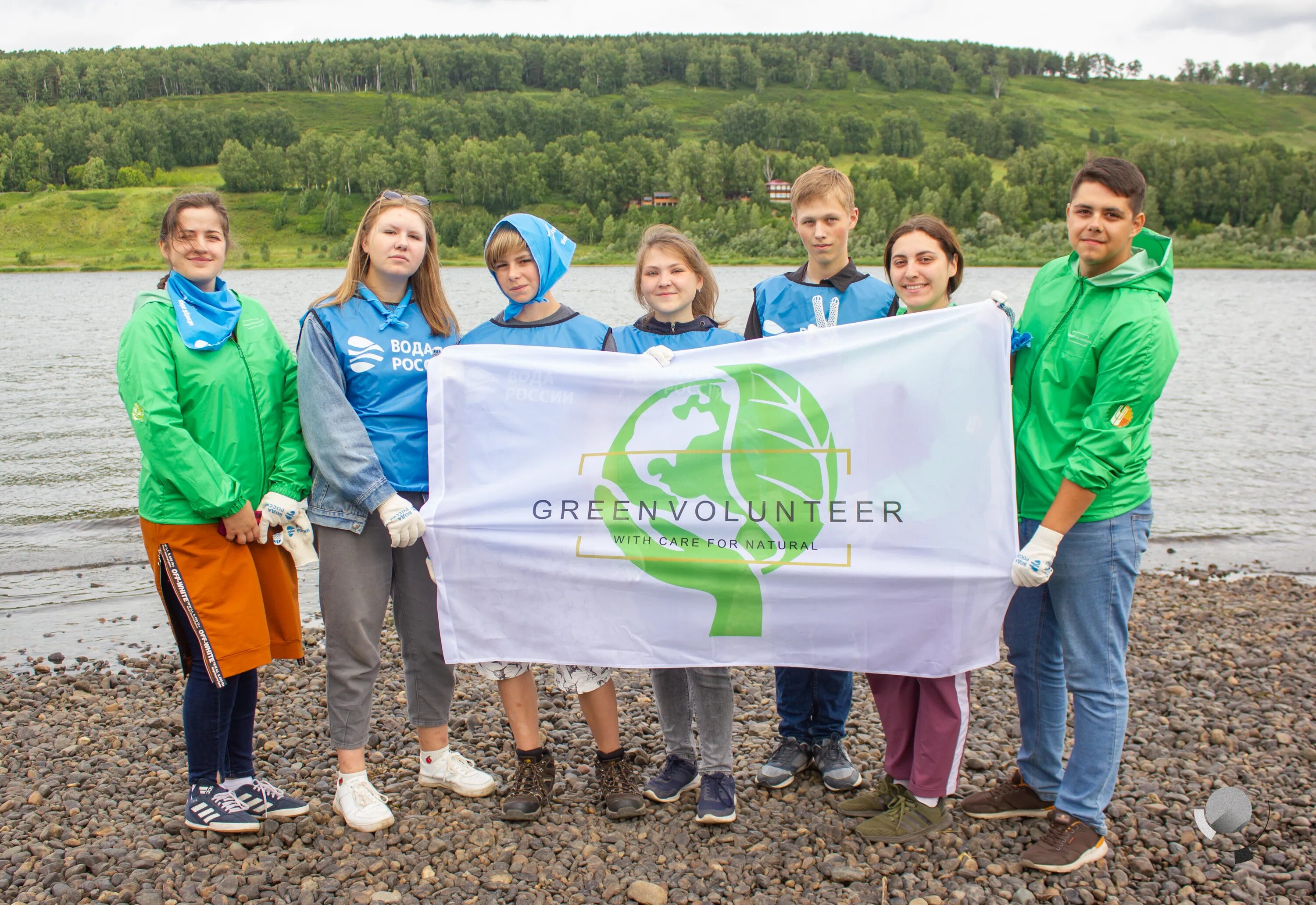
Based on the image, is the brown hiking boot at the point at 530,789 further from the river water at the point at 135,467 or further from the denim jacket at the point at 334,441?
the river water at the point at 135,467

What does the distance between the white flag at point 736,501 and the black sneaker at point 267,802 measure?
3.57 ft

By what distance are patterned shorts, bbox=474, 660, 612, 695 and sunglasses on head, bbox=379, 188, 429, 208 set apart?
2190 millimetres

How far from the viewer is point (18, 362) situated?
110 feet

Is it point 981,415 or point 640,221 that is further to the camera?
point 640,221

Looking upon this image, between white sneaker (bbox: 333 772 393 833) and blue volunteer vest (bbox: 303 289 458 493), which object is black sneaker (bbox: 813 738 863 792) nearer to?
white sneaker (bbox: 333 772 393 833)

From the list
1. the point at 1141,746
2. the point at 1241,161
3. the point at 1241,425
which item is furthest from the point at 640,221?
the point at 1141,746

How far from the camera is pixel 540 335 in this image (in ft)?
15.2

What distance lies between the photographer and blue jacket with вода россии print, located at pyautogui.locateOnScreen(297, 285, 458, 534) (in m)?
4.25

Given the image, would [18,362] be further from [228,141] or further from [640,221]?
[228,141]

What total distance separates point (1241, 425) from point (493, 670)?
23.2 metres

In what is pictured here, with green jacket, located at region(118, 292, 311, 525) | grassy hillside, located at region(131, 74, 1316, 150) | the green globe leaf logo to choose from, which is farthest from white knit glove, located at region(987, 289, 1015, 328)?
grassy hillside, located at region(131, 74, 1316, 150)

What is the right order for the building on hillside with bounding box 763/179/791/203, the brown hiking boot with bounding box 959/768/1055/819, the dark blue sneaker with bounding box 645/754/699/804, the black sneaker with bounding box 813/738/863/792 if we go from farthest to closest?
the building on hillside with bounding box 763/179/791/203 < the black sneaker with bounding box 813/738/863/792 < the dark blue sneaker with bounding box 645/754/699/804 < the brown hiking boot with bounding box 959/768/1055/819

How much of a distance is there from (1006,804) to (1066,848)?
457mm

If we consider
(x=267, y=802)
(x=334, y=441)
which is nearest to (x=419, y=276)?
(x=334, y=441)
